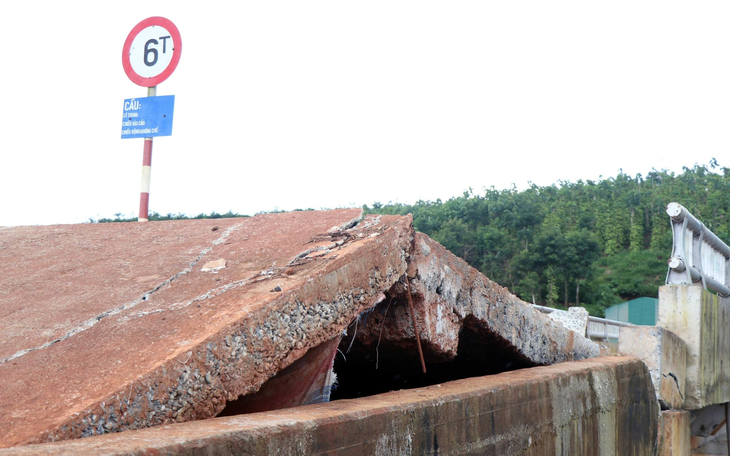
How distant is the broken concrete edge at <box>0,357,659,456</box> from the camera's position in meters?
1.26

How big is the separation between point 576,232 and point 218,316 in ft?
112

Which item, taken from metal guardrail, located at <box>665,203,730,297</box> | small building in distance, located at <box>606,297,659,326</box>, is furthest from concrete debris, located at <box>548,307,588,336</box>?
small building in distance, located at <box>606,297,659,326</box>

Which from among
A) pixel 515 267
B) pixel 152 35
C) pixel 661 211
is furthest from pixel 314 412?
pixel 661 211

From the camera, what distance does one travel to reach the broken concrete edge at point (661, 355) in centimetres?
492

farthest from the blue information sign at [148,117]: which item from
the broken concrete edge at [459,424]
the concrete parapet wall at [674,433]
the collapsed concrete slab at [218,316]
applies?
the concrete parapet wall at [674,433]

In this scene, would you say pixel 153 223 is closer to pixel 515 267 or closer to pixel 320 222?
pixel 320 222

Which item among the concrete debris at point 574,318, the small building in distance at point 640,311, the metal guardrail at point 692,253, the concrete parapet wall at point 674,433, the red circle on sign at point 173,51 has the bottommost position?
the small building in distance at point 640,311

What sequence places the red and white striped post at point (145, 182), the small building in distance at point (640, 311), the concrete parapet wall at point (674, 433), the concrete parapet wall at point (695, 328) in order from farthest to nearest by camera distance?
the small building in distance at point (640, 311) < the concrete parapet wall at point (695, 328) < the concrete parapet wall at point (674, 433) < the red and white striped post at point (145, 182)

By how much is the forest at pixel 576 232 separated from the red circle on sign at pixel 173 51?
2293cm

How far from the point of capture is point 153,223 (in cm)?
327

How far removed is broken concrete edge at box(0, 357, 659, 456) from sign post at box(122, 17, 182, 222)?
10.4 feet

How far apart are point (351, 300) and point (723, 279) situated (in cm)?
597

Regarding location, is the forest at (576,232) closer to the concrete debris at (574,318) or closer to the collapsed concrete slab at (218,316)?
the concrete debris at (574,318)

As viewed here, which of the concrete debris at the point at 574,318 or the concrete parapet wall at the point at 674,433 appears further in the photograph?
the concrete debris at the point at 574,318
